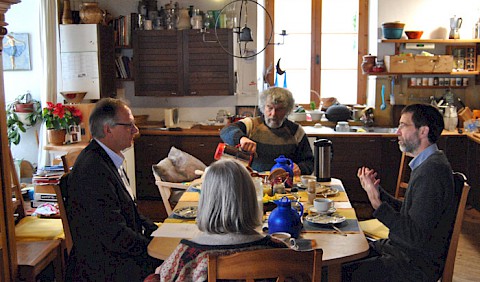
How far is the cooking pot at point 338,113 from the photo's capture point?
590 cm

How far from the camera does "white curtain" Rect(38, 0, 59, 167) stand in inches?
198

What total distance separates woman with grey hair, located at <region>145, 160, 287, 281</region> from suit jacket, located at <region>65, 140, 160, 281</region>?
67cm

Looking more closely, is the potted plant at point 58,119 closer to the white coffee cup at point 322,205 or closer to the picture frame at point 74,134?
the picture frame at point 74,134

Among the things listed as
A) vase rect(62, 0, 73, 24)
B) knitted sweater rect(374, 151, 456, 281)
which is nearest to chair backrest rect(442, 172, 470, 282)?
knitted sweater rect(374, 151, 456, 281)

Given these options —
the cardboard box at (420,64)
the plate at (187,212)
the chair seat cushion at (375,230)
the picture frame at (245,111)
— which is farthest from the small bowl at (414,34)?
the plate at (187,212)

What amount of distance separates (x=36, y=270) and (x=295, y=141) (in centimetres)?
200

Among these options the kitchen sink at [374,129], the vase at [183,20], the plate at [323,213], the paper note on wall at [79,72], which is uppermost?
the vase at [183,20]

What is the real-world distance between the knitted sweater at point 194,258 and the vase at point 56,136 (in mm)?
3129

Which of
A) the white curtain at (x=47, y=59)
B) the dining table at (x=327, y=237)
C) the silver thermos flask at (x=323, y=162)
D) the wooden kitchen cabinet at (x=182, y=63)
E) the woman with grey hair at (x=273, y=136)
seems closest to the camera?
the dining table at (x=327, y=237)

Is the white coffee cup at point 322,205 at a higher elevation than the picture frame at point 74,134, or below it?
below

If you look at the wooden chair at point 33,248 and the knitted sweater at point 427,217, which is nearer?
the knitted sweater at point 427,217

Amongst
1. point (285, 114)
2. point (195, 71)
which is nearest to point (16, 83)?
point (195, 71)

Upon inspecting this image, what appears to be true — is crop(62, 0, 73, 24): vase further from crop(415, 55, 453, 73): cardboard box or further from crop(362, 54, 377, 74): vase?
crop(415, 55, 453, 73): cardboard box

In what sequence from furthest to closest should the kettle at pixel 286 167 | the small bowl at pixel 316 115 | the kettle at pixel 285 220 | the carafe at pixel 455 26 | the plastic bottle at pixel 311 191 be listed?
the small bowl at pixel 316 115 < the carafe at pixel 455 26 < the kettle at pixel 286 167 < the plastic bottle at pixel 311 191 < the kettle at pixel 285 220
